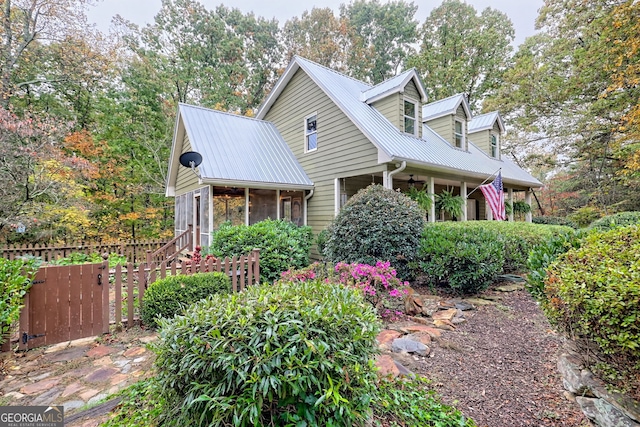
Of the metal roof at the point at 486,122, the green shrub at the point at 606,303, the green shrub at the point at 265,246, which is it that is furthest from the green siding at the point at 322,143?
the metal roof at the point at 486,122

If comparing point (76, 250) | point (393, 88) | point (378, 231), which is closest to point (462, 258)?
point (378, 231)

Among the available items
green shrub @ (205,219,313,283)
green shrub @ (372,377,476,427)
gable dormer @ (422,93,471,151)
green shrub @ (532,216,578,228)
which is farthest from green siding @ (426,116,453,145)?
green shrub @ (372,377,476,427)

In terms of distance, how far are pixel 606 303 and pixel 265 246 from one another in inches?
244

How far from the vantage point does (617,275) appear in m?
2.00

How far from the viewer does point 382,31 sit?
2166 cm

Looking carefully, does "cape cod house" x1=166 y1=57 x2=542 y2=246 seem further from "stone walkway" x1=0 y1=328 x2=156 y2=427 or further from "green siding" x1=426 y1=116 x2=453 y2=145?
"stone walkway" x1=0 y1=328 x2=156 y2=427

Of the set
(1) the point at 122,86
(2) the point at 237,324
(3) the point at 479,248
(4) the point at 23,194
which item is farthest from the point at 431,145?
(1) the point at 122,86

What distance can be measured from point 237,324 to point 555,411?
2.71m

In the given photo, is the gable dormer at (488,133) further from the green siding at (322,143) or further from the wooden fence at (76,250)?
the wooden fence at (76,250)

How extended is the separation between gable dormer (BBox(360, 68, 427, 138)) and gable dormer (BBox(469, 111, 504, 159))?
516 cm

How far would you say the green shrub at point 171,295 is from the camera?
4164 millimetres

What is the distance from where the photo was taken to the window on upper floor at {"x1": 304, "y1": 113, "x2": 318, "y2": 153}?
10219 millimetres

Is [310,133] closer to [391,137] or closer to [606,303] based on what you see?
[391,137]

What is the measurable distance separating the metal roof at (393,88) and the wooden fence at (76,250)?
32.0 feet
